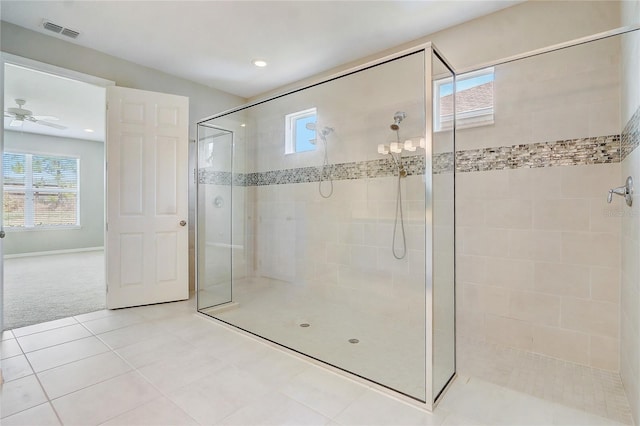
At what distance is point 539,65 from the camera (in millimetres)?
2152

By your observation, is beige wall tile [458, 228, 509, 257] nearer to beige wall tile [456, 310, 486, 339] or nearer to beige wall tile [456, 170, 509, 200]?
beige wall tile [456, 170, 509, 200]

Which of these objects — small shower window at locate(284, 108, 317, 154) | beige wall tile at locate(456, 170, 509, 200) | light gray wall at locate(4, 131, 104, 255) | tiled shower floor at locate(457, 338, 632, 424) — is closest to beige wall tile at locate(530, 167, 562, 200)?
beige wall tile at locate(456, 170, 509, 200)

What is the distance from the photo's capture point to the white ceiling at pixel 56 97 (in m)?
3.75

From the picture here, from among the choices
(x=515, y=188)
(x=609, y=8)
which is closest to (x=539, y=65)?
(x=609, y=8)

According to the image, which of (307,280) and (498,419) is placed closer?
(498,419)

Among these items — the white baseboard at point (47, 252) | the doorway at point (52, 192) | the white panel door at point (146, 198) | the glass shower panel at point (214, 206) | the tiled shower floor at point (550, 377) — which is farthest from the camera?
the white baseboard at point (47, 252)

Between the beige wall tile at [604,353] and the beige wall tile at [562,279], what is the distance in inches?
11.2

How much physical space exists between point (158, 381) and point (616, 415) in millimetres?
2446

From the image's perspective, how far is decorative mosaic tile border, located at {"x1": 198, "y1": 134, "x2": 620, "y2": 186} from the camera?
6.33ft

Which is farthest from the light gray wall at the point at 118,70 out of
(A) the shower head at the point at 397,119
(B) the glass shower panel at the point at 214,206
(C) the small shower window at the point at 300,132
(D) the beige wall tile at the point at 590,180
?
(D) the beige wall tile at the point at 590,180

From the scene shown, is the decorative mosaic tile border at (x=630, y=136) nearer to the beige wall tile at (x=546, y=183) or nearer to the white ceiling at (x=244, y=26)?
the beige wall tile at (x=546, y=183)

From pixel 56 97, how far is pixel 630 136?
6.22m

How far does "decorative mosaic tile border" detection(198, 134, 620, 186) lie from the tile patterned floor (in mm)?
1276

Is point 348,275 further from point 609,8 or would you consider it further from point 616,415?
point 609,8
